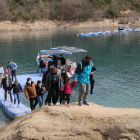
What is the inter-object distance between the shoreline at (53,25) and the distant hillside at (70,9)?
2676 mm

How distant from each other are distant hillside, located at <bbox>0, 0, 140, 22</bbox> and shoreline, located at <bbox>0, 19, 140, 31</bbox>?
105 inches

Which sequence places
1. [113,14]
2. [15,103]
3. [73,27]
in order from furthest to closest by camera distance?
[113,14]
[73,27]
[15,103]

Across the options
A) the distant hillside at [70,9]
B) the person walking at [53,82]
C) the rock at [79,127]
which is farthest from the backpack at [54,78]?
the distant hillside at [70,9]

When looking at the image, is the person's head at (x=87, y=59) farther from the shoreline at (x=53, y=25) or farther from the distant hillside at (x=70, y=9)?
the distant hillside at (x=70, y=9)

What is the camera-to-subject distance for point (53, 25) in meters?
101

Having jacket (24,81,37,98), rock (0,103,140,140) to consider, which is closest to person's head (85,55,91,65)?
rock (0,103,140,140)

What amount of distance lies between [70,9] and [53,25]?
1426 centimetres

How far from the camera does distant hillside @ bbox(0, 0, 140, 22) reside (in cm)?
9862

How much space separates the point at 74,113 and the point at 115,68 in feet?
74.0

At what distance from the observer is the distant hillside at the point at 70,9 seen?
98.6 metres

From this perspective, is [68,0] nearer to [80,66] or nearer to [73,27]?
[73,27]

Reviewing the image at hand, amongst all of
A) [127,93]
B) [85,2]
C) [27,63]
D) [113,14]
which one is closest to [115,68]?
[127,93]

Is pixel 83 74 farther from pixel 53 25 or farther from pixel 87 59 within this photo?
pixel 53 25

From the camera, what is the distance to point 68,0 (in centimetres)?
11556
